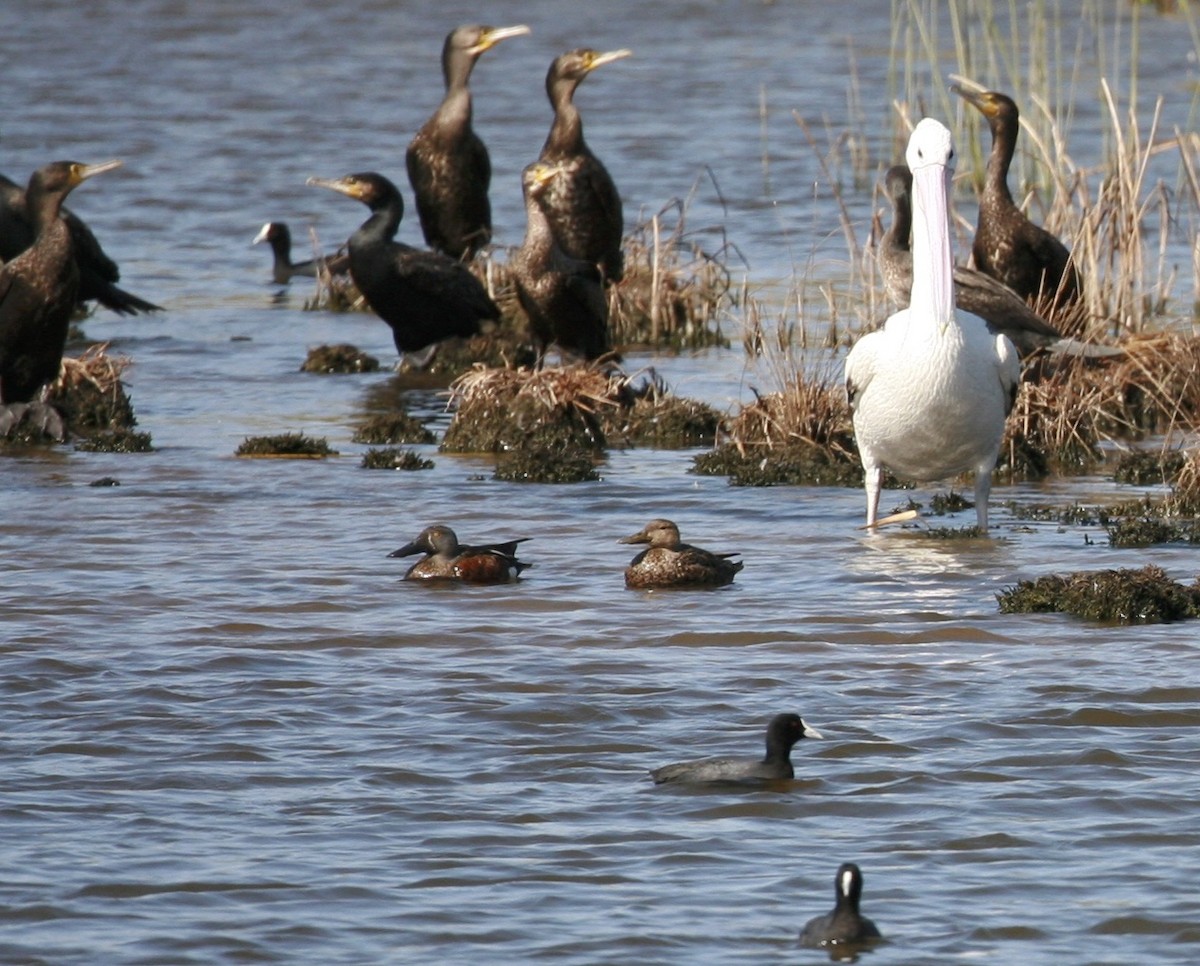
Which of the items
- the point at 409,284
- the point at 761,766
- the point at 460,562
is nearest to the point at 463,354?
the point at 409,284

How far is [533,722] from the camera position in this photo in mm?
7203

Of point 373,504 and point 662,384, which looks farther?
point 662,384

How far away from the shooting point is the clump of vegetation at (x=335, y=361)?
14523 mm

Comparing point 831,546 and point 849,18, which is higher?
point 849,18

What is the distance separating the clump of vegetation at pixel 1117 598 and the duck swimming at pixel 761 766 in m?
2.20

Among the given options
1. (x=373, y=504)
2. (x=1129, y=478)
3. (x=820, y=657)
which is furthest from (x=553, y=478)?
(x=820, y=657)

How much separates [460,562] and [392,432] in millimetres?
3477

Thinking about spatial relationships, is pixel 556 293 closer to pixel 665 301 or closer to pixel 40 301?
pixel 665 301

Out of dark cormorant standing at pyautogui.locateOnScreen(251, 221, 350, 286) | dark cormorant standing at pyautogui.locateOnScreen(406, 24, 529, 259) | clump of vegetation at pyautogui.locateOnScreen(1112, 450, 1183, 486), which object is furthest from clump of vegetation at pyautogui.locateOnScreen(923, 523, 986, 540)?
dark cormorant standing at pyautogui.locateOnScreen(251, 221, 350, 286)

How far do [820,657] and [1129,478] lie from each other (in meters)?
3.50

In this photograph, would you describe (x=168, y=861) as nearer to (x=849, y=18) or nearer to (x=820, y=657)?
(x=820, y=657)

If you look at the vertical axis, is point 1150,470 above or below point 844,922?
above

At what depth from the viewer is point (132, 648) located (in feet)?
26.5

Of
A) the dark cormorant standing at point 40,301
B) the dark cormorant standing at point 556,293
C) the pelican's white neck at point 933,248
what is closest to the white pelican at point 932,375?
the pelican's white neck at point 933,248
